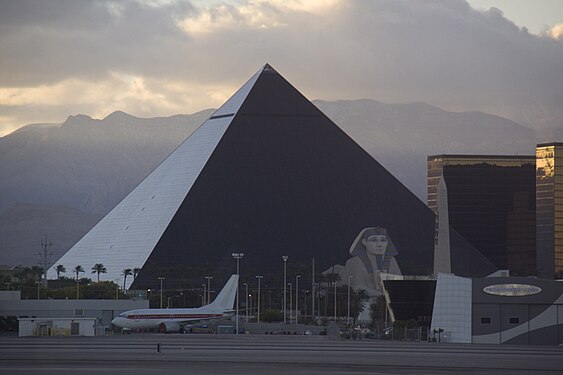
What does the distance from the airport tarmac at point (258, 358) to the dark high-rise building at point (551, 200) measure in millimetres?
120185

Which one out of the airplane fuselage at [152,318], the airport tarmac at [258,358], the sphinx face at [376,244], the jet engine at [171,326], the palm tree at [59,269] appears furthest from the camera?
the palm tree at [59,269]

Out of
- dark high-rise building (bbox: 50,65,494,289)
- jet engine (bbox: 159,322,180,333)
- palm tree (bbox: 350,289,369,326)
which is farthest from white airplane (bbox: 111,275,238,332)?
dark high-rise building (bbox: 50,65,494,289)

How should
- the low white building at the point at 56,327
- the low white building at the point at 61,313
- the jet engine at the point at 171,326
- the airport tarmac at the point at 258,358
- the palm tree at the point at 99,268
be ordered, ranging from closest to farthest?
the airport tarmac at the point at 258,358, the low white building at the point at 56,327, the low white building at the point at 61,313, the jet engine at the point at 171,326, the palm tree at the point at 99,268

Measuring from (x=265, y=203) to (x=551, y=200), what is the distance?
40328 millimetres

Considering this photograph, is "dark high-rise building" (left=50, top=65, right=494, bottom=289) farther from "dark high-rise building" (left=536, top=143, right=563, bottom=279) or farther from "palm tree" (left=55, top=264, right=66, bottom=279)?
"dark high-rise building" (left=536, top=143, right=563, bottom=279)

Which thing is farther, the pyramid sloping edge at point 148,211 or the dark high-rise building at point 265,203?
the dark high-rise building at point 265,203

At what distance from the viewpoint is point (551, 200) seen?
604ft

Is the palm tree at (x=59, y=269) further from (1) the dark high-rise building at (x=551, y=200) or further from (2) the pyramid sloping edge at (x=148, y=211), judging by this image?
(1) the dark high-rise building at (x=551, y=200)

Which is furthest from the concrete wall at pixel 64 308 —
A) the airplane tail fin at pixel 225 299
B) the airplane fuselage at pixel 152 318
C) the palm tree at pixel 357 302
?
the palm tree at pixel 357 302

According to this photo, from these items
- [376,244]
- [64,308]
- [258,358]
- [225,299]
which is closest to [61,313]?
[64,308]

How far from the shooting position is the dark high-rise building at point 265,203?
157 metres

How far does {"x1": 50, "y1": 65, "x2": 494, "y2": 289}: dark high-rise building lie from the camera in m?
157

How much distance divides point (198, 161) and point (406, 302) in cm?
7855

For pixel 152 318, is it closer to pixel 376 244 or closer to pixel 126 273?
pixel 376 244
